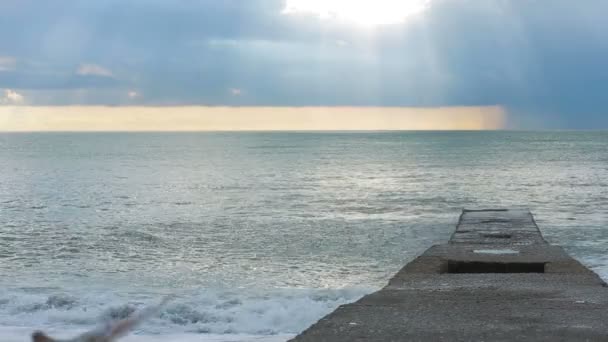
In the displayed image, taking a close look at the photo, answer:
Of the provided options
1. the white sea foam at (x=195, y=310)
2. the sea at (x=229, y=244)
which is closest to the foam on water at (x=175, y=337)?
the sea at (x=229, y=244)

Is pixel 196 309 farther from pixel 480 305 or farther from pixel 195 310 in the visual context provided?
pixel 480 305

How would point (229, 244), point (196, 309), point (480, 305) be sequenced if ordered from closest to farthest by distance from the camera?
point (480, 305)
point (196, 309)
point (229, 244)

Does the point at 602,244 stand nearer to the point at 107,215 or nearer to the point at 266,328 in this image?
the point at 266,328

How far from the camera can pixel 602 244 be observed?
21.3 metres

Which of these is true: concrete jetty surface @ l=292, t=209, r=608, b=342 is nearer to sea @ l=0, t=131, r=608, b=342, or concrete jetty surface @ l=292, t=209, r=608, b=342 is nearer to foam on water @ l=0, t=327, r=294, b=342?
sea @ l=0, t=131, r=608, b=342

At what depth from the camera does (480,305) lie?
7.49m

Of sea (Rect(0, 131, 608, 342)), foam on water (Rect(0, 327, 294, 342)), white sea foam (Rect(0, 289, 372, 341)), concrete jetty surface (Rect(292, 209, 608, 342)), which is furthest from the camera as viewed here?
sea (Rect(0, 131, 608, 342))

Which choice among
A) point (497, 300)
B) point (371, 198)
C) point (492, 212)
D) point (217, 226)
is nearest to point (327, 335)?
point (497, 300)

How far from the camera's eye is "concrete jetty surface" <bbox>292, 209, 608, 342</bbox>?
6.39 meters

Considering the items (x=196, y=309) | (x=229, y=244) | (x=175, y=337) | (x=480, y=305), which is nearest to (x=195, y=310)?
(x=196, y=309)

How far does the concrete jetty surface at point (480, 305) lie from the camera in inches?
251

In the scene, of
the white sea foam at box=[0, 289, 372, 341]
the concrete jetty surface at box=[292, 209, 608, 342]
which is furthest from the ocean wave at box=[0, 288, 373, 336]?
the concrete jetty surface at box=[292, 209, 608, 342]

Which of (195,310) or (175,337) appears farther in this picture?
(195,310)

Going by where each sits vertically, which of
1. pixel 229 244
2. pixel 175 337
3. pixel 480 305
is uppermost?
pixel 480 305
